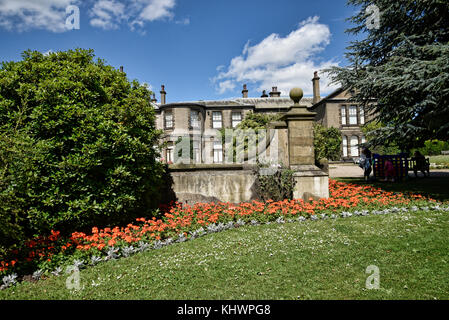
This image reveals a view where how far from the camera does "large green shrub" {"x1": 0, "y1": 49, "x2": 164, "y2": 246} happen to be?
419 centimetres

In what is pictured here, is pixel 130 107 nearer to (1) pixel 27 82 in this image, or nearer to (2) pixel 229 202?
(1) pixel 27 82

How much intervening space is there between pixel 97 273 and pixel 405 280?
4.04 m

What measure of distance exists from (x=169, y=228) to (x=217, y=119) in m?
27.0

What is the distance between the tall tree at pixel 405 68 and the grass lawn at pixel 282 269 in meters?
5.37

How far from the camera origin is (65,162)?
13.9ft

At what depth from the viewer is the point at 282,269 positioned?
3342 millimetres

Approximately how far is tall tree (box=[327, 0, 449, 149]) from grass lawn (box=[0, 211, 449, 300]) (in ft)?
17.6

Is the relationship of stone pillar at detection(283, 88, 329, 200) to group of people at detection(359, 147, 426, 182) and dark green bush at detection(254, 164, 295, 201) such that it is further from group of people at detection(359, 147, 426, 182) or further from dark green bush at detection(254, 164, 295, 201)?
group of people at detection(359, 147, 426, 182)

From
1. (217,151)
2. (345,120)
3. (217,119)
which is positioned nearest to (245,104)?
(217,119)

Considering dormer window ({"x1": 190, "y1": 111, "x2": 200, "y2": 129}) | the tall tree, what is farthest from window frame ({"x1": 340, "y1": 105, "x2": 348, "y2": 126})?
the tall tree

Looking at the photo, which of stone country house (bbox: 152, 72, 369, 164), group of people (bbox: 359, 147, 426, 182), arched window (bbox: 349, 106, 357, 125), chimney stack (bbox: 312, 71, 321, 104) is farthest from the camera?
chimney stack (bbox: 312, 71, 321, 104)

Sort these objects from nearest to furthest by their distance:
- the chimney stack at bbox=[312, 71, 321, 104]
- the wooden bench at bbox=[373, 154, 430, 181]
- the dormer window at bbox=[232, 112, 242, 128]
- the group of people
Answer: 1. the group of people
2. the wooden bench at bbox=[373, 154, 430, 181]
3. the dormer window at bbox=[232, 112, 242, 128]
4. the chimney stack at bbox=[312, 71, 321, 104]

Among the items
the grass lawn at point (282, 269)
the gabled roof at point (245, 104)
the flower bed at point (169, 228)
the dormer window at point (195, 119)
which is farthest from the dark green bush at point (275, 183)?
the gabled roof at point (245, 104)

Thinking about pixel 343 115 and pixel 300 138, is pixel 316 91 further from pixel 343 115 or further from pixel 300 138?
pixel 300 138
